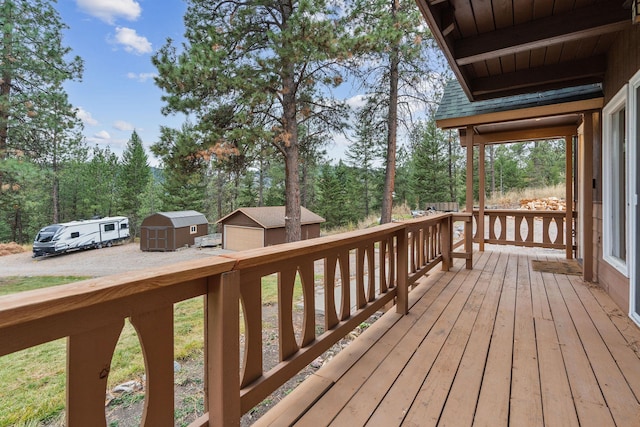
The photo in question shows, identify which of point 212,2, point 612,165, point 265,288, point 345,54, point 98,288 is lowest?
point 265,288

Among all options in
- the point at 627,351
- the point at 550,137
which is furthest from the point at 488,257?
the point at 627,351

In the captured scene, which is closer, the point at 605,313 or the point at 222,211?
the point at 605,313

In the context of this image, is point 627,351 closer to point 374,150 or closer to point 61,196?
point 374,150

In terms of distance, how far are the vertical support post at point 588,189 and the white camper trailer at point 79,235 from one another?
791 inches

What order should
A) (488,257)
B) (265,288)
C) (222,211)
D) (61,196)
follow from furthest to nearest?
(222,211)
(61,196)
(265,288)
(488,257)

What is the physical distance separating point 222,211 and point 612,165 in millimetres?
28954

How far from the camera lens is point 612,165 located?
329cm

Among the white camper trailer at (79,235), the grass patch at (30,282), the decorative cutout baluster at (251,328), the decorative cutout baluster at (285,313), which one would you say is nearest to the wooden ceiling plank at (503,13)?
the decorative cutout baluster at (285,313)

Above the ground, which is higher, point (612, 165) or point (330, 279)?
point (612, 165)

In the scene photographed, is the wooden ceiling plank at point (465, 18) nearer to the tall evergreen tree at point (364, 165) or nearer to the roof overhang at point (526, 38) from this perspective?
the roof overhang at point (526, 38)

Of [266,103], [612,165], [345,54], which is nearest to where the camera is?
[612,165]

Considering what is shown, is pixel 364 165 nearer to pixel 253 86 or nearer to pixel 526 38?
pixel 253 86

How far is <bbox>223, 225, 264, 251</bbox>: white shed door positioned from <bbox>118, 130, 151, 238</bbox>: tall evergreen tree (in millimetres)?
12992

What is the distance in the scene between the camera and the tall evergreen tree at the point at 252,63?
25.1 ft
